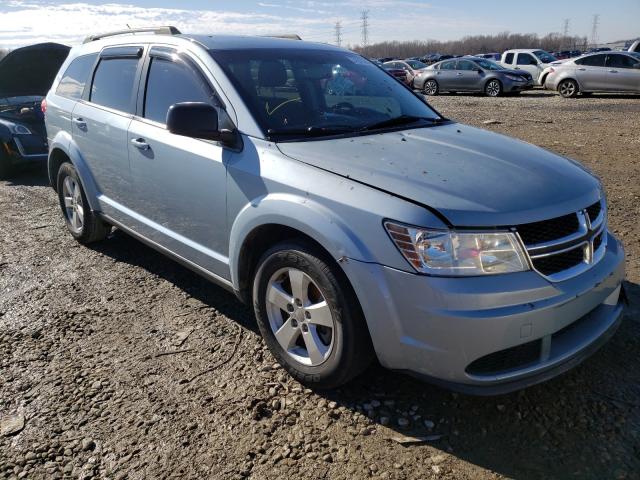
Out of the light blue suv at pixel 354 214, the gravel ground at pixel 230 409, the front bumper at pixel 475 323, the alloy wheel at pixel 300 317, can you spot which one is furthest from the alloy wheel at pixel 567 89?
the alloy wheel at pixel 300 317

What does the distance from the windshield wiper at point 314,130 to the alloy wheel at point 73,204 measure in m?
2.59

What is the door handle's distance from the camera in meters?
3.67

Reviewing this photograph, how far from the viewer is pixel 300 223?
262 centimetres

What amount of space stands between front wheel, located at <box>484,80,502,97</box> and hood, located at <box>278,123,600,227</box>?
1825 centimetres


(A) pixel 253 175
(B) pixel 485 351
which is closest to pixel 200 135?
(A) pixel 253 175

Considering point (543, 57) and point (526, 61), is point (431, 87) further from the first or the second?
point (543, 57)

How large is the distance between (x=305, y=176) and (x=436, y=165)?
642 millimetres

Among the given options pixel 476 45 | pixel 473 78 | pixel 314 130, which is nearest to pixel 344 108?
pixel 314 130

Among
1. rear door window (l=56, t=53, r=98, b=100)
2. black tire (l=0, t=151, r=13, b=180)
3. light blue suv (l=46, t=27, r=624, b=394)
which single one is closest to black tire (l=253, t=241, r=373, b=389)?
light blue suv (l=46, t=27, r=624, b=394)

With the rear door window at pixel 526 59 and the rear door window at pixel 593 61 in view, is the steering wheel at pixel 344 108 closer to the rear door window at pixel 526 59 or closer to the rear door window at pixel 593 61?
the rear door window at pixel 593 61

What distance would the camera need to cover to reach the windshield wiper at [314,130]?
304cm

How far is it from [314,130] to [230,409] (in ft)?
5.19

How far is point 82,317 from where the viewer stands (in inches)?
148

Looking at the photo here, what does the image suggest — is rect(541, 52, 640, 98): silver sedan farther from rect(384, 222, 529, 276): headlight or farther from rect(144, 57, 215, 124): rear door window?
rect(384, 222, 529, 276): headlight
